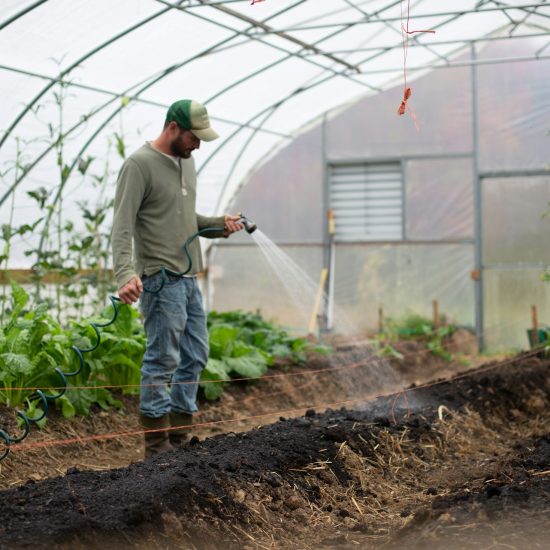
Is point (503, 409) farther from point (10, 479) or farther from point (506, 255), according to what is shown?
point (506, 255)

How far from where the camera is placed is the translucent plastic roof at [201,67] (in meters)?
6.85

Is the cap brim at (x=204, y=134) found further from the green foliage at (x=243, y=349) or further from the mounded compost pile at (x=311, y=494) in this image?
the green foliage at (x=243, y=349)

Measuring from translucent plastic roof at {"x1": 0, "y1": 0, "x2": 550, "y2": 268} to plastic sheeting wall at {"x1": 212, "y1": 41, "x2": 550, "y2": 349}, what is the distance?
32 cm

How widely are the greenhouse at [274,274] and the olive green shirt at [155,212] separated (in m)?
0.01

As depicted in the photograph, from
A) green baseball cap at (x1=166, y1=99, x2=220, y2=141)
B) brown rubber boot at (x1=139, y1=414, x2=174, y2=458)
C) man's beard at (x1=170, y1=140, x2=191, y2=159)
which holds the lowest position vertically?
brown rubber boot at (x1=139, y1=414, x2=174, y2=458)

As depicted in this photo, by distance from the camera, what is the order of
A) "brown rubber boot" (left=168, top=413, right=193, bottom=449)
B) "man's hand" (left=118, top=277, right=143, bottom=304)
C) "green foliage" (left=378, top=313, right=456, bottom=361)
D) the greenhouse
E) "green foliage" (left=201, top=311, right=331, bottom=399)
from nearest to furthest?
the greenhouse, "man's hand" (left=118, top=277, right=143, bottom=304), "brown rubber boot" (left=168, top=413, right=193, bottom=449), "green foliage" (left=201, top=311, right=331, bottom=399), "green foliage" (left=378, top=313, right=456, bottom=361)

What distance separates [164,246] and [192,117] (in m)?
0.69

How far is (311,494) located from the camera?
3953 millimetres

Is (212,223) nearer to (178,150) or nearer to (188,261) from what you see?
(188,261)

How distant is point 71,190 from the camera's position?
8281 millimetres

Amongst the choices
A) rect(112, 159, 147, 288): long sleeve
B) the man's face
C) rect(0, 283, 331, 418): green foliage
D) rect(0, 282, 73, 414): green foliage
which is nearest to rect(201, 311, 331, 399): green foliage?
rect(0, 283, 331, 418): green foliage

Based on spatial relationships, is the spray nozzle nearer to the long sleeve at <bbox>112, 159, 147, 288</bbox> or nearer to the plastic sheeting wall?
the long sleeve at <bbox>112, 159, 147, 288</bbox>

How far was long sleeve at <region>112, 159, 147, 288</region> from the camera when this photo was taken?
420 centimetres

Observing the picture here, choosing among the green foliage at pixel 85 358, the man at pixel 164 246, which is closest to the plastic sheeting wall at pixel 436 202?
the green foliage at pixel 85 358
